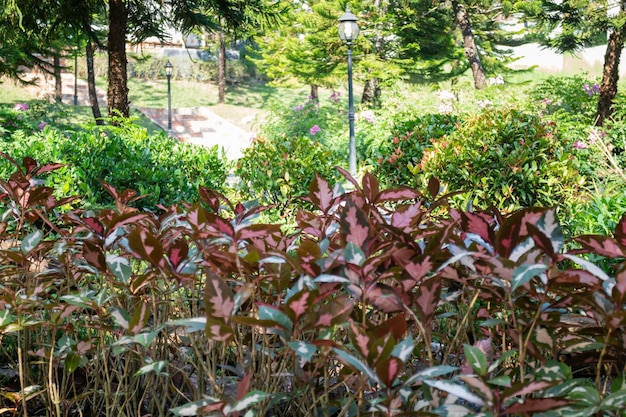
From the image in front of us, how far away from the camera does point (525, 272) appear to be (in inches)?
33.1

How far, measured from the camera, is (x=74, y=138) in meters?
5.54

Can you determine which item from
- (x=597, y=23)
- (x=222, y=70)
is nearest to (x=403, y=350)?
(x=597, y=23)

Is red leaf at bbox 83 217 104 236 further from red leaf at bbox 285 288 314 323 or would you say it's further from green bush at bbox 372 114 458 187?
green bush at bbox 372 114 458 187

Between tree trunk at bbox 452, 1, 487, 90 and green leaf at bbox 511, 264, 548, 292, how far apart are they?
17090 mm

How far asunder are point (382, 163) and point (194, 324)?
19.0ft

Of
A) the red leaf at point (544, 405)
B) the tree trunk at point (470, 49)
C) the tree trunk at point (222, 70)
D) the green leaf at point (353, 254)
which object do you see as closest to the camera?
the red leaf at point (544, 405)

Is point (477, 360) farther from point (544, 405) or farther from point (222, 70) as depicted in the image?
point (222, 70)

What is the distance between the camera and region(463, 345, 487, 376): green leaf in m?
0.86

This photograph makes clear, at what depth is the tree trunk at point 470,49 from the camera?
673 inches

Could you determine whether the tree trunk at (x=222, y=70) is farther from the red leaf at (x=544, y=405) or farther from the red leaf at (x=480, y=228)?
the red leaf at (x=544, y=405)

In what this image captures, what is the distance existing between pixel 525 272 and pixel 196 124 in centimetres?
2460

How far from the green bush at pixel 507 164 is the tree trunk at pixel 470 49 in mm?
11979

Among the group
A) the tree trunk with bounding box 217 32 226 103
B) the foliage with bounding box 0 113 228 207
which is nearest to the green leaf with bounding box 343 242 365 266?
the foliage with bounding box 0 113 228 207

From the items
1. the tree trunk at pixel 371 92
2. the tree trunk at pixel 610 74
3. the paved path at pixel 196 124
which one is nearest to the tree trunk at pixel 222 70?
the paved path at pixel 196 124
